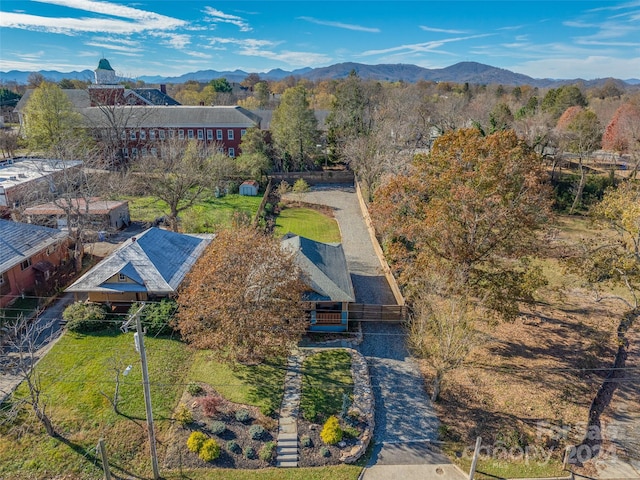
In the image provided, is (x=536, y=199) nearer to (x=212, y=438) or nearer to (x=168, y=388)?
(x=212, y=438)

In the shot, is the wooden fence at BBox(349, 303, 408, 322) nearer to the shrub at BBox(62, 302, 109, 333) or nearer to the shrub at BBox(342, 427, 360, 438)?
the shrub at BBox(342, 427, 360, 438)

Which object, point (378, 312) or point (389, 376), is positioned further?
point (378, 312)

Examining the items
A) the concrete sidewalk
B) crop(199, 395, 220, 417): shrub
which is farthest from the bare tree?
the concrete sidewalk

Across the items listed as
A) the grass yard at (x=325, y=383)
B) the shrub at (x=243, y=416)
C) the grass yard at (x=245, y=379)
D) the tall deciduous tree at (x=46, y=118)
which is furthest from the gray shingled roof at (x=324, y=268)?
the tall deciduous tree at (x=46, y=118)

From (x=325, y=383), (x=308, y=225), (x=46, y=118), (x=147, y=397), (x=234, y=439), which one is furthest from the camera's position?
(x=46, y=118)

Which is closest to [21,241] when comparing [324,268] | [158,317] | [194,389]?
[158,317]

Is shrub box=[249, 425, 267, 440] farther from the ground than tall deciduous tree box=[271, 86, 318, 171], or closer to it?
closer to it

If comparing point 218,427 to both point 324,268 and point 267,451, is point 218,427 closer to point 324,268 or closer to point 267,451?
point 267,451

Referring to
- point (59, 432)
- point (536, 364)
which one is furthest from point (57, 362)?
point (536, 364)
